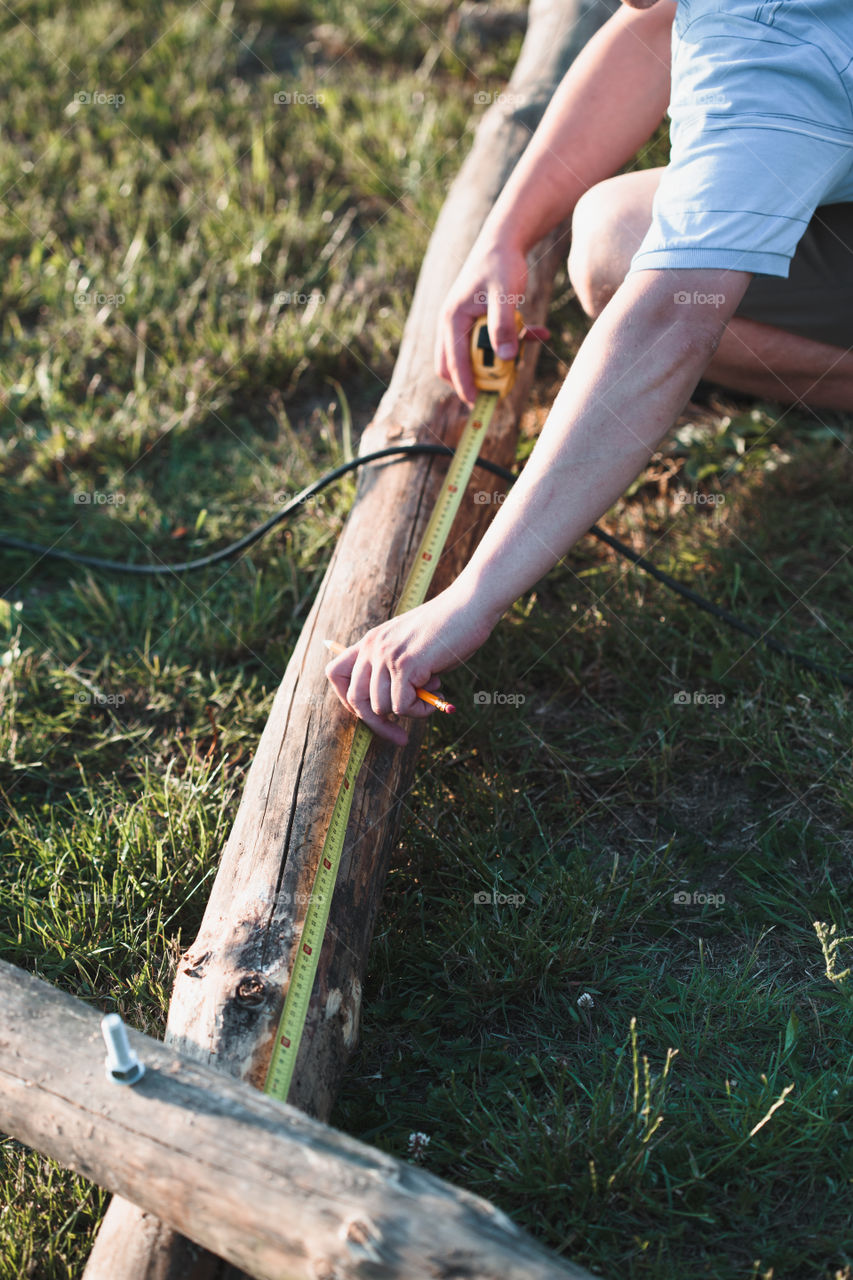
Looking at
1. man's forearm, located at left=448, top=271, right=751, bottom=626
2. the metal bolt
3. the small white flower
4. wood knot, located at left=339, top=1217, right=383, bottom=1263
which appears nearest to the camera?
wood knot, located at left=339, top=1217, right=383, bottom=1263

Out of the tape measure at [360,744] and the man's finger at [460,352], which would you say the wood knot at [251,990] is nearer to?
the tape measure at [360,744]

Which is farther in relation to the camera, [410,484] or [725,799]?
[410,484]

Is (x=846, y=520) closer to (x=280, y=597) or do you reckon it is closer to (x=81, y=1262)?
(x=280, y=597)

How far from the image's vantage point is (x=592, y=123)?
2.49m

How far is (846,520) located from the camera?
2902mm

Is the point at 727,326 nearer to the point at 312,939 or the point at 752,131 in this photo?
the point at 752,131

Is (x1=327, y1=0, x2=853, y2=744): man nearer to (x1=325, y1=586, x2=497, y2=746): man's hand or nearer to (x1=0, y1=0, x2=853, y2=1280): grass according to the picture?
(x1=325, y1=586, x2=497, y2=746): man's hand

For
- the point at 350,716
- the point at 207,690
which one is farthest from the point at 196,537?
the point at 350,716

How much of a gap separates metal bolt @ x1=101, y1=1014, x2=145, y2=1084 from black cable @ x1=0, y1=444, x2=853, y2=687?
1.57 m

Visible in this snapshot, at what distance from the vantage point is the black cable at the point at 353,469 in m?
2.57

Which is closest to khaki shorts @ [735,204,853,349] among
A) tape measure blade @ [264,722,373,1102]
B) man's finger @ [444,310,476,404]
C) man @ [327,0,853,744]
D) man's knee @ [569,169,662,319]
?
man's knee @ [569,169,662,319]

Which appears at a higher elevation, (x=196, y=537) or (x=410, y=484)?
(x=410, y=484)

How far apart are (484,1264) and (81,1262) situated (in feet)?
2.66

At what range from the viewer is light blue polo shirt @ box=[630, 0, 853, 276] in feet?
5.86
